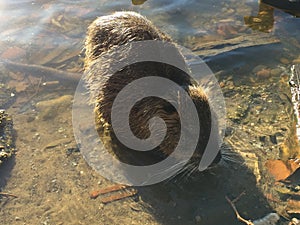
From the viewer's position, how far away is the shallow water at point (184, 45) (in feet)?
11.4

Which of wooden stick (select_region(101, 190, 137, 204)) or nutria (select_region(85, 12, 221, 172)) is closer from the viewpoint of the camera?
nutria (select_region(85, 12, 221, 172))

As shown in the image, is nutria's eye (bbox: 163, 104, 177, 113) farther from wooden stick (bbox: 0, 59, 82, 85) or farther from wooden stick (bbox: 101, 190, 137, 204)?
wooden stick (bbox: 0, 59, 82, 85)

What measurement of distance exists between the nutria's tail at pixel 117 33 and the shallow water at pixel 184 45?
0.96 meters

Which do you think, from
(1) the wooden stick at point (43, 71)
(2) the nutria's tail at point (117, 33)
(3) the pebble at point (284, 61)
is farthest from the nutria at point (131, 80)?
(3) the pebble at point (284, 61)

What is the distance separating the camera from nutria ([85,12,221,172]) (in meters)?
3.22

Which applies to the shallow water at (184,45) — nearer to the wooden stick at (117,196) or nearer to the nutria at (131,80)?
the wooden stick at (117,196)

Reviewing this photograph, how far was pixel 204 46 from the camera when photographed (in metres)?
5.34

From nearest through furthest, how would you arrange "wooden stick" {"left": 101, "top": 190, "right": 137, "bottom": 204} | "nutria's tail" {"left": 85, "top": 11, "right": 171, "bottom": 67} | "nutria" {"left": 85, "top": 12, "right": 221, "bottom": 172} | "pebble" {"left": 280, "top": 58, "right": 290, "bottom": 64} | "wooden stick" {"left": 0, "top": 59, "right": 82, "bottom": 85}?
"nutria" {"left": 85, "top": 12, "right": 221, "bottom": 172}
"wooden stick" {"left": 101, "top": 190, "right": 137, "bottom": 204}
"nutria's tail" {"left": 85, "top": 11, "right": 171, "bottom": 67}
"pebble" {"left": 280, "top": 58, "right": 290, "bottom": 64}
"wooden stick" {"left": 0, "top": 59, "right": 82, "bottom": 85}

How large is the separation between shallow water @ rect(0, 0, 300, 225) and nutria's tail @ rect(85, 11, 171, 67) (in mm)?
961

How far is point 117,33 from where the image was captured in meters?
3.82

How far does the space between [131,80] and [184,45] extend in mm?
2146

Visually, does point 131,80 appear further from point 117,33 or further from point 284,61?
point 284,61

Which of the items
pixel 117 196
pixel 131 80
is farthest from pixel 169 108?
pixel 117 196

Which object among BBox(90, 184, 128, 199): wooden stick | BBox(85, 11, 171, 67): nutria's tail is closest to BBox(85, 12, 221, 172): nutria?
BBox(85, 11, 171, 67): nutria's tail
